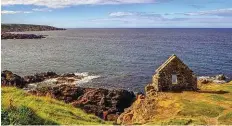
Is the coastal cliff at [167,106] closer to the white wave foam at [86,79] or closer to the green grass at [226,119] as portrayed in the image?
the green grass at [226,119]

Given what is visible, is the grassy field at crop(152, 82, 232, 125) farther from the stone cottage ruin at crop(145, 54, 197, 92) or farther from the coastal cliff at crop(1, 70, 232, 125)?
the stone cottage ruin at crop(145, 54, 197, 92)

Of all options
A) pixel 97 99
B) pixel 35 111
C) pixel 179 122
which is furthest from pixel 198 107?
pixel 97 99

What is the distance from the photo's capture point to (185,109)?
32.0 meters

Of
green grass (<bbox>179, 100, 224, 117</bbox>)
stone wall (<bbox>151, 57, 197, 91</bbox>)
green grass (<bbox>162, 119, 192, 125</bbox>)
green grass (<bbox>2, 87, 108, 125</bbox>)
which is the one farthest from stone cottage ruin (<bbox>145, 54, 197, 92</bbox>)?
green grass (<bbox>2, 87, 108, 125</bbox>)

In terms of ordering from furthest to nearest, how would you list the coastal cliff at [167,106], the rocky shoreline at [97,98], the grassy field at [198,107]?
1. the rocky shoreline at [97,98]
2. the grassy field at [198,107]
3. the coastal cliff at [167,106]

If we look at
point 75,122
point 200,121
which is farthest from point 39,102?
point 200,121

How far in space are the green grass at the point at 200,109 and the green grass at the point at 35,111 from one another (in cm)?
1015

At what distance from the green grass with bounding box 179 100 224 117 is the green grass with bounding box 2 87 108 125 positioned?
399 inches

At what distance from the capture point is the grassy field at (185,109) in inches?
1131

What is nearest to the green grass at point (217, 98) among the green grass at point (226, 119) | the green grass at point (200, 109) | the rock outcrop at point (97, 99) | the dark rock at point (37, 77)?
the green grass at point (200, 109)

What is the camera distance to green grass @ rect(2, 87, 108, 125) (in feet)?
59.3

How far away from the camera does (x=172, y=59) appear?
134 ft

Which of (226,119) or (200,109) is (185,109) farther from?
(226,119)

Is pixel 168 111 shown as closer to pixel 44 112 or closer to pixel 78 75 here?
pixel 44 112
